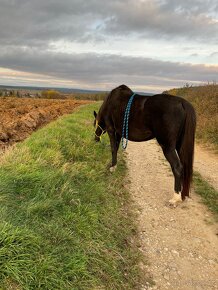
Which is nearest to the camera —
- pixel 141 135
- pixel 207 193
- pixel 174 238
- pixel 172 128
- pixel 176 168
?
pixel 174 238

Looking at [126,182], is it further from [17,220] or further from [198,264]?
[17,220]

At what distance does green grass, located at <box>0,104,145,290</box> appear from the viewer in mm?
3182

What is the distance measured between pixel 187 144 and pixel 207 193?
1.50 meters

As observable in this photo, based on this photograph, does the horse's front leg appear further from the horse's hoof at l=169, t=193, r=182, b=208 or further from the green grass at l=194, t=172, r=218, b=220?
the horse's hoof at l=169, t=193, r=182, b=208

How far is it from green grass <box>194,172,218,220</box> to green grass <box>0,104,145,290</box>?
1.61 metres

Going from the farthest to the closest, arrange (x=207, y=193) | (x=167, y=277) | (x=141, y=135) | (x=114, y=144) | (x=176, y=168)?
(x=114, y=144), (x=207, y=193), (x=141, y=135), (x=176, y=168), (x=167, y=277)

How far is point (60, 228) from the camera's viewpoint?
404cm

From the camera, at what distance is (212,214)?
5.86 meters

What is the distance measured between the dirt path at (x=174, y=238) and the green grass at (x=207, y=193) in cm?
15

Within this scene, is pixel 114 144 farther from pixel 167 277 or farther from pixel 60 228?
pixel 167 277

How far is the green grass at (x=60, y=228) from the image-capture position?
10.4ft

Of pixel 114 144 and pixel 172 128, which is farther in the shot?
pixel 114 144

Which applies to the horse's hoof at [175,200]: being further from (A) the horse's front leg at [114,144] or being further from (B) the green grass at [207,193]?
(A) the horse's front leg at [114,144]

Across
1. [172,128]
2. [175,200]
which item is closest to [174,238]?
[175,200]
